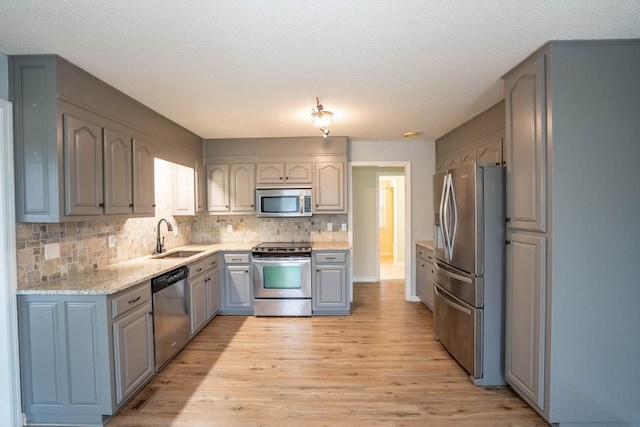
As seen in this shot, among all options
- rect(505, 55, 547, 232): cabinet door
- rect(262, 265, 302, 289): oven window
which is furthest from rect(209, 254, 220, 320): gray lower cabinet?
rect(505, 55, 547, 232): cabinet door

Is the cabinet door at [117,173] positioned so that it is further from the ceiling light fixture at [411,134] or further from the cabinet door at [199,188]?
the ceiling light fixture at [411,134]

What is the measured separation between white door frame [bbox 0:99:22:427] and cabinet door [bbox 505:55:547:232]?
342 cm

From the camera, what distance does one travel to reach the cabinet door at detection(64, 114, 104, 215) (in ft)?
6.75

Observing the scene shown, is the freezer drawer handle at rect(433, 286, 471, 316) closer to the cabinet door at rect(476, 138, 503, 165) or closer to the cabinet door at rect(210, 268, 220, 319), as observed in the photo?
the cabinet door at rect(476, 138, 503, 165)

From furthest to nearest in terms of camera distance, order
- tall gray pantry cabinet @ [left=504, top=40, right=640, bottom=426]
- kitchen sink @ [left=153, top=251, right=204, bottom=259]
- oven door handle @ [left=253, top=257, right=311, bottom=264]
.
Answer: oven door handle @ [left=253, top=257, right=311, bottom=264]
kitchen sink @ [left=153, top=251, right=204, bottom=259]
tall gray pantry cabinet @ [left=504, top=40, right=640, bottom=426]

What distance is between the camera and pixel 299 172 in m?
4.29

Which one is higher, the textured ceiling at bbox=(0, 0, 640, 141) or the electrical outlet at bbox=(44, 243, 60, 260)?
the textured ceiling at bbox=(0, 0, 640, 141)

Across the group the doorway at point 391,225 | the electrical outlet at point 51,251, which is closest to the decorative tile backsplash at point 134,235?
the electrical outlet at point 51,251

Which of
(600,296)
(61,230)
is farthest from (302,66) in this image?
(600,296)

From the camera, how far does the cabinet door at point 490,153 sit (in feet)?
9.64

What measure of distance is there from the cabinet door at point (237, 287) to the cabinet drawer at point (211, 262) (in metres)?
0.20

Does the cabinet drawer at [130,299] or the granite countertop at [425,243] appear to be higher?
the granite countertop at [425,243]

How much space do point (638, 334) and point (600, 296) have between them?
320mm

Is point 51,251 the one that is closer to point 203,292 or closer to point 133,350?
point 133,350
